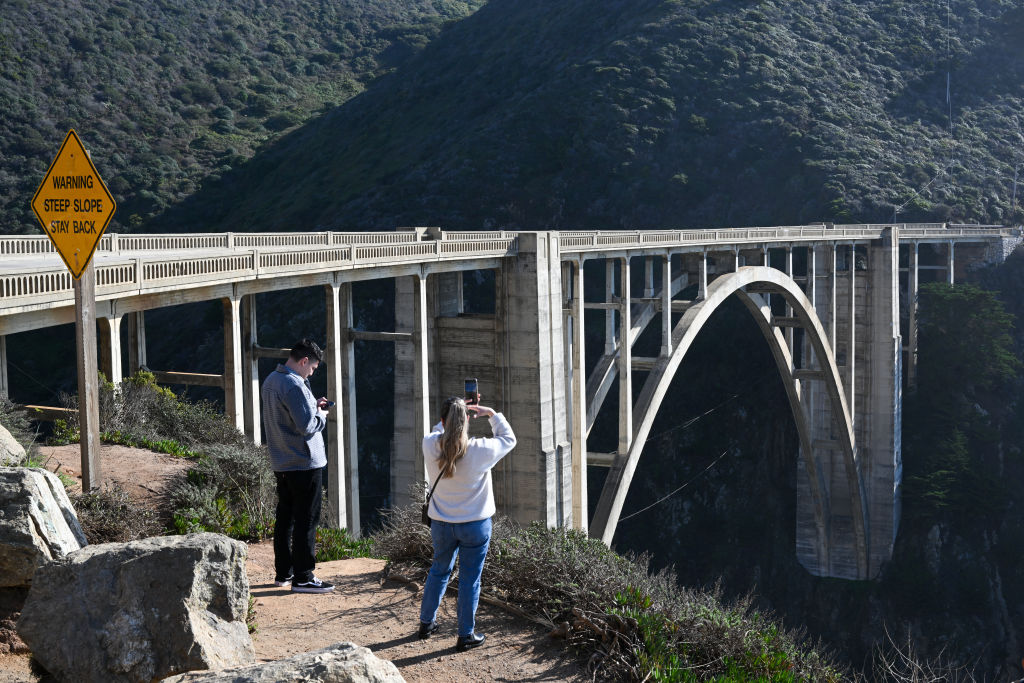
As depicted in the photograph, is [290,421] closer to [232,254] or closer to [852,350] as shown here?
[232,254]

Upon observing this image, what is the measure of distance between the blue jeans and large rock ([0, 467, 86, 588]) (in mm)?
2046

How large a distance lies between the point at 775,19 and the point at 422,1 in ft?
116

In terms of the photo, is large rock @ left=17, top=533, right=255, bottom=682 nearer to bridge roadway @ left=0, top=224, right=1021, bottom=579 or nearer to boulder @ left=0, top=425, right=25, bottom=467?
boulder @ left=0, top=425, right=25, bottom=467

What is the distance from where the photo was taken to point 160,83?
57.0 meters

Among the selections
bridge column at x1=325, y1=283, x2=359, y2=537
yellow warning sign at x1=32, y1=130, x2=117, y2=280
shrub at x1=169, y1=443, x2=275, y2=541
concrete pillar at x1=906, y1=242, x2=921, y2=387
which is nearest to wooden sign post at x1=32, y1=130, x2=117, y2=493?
yellow warning sign at x1=32, y1=130, x2=117, y2=280

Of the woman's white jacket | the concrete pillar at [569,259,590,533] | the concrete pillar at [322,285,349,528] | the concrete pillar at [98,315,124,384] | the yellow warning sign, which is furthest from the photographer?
the concrete pillar at [569,259,590,533]

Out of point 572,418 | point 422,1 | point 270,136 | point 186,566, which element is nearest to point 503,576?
point 186,566

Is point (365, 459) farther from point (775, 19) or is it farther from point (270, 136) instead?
point (775, 19)

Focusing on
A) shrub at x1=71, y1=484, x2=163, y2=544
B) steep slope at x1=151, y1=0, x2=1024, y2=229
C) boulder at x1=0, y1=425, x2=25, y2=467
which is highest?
steep slope at x1=151, y1=0, x2=1024, y2=229

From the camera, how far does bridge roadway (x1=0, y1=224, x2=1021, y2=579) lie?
10.4 meters

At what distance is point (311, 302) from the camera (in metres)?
46.6

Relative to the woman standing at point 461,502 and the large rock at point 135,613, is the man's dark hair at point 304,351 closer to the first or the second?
the woman standing at point 461,502

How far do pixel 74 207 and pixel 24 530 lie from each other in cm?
253

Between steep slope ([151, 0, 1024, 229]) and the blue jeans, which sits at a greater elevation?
steep slope ([151, 0, 1024, 229])
